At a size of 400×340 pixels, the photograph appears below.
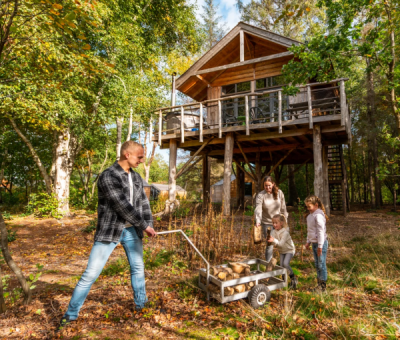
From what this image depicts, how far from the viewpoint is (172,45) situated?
17.8 m

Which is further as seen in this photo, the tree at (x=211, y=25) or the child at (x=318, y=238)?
the tree at (x=211, y=25)

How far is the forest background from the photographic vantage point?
209 inches

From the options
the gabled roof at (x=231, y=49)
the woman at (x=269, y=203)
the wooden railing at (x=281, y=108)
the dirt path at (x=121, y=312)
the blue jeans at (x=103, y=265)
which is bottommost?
the dirt path at (x=121, y=312)

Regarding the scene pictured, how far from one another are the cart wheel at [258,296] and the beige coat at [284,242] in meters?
0.80

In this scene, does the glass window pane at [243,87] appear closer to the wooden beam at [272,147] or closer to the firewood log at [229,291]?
the wooden beam at [272,147]

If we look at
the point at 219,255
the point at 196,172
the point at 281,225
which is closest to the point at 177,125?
the point at 219,255

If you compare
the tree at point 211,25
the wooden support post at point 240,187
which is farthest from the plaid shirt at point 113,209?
the tree at point 211,25

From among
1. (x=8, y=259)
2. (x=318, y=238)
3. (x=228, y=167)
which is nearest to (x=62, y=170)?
(x=228, y=167)

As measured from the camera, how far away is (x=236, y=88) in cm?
1299

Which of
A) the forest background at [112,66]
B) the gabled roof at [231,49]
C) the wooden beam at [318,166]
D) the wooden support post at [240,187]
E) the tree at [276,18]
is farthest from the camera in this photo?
the tree at [276,18]

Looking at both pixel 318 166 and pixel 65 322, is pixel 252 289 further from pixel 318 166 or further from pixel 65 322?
pixel 318 166

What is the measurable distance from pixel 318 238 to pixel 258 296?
3.74 ft

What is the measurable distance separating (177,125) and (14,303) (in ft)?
31.0

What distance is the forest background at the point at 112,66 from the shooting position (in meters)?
5.30
